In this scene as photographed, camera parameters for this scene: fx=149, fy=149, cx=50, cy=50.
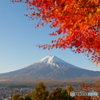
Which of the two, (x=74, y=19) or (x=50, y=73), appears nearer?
(x=74, y=19)

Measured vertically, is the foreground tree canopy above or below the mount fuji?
above

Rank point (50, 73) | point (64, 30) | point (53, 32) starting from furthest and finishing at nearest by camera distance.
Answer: point (50, 73), point (53, 32), point (64, 30)

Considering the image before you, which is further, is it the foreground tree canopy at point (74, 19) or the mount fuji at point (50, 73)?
the mount fuji at point (50, 73)

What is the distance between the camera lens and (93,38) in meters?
7.65

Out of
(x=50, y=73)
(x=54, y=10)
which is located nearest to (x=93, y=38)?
(x=54, y=10)

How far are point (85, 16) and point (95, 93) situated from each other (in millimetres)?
8212

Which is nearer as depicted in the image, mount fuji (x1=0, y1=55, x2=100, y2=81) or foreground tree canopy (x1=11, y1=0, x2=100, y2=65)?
foreground tree canopy (x1=11, y1=0, x2=100, y2=65)

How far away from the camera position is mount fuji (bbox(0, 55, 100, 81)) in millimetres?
130375

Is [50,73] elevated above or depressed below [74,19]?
below

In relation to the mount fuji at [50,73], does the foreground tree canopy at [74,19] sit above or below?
above

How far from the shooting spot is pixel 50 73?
139250 mm

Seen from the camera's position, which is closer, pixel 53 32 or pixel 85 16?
pixel 85 16

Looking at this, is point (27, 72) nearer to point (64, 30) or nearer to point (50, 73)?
point (50, 73)

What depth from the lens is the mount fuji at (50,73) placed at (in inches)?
5133
